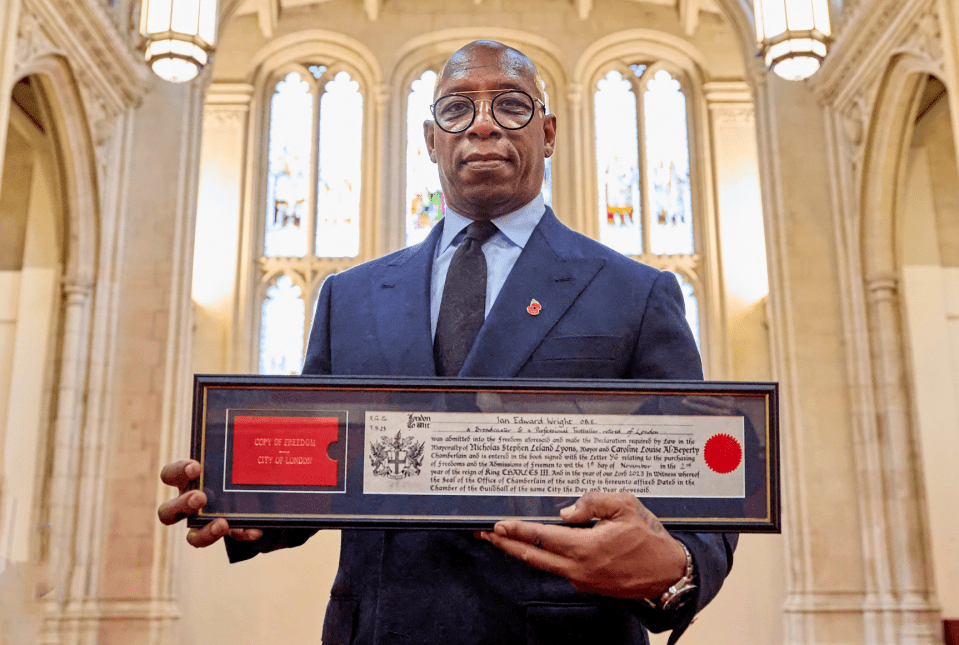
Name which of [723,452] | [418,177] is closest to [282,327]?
[418,177]

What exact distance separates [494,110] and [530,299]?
30cm

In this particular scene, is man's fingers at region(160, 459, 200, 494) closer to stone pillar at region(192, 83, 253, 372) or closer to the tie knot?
the tie knot

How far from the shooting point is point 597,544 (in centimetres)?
117

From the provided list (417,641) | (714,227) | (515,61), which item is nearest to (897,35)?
(714,227)

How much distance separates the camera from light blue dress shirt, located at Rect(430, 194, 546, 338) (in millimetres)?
1597

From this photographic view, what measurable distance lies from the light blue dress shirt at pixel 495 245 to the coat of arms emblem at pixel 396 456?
29 cm

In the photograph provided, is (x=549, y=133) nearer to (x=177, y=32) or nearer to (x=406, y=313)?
(x=406, y=313)

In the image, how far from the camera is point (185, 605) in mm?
11531

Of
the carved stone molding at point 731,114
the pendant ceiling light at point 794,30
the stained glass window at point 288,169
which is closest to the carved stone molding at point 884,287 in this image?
the pendant ceiling light at point 794,30

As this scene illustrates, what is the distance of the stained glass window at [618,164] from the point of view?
44.2ft

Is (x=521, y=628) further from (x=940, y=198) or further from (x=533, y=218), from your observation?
(x=940, y=198)

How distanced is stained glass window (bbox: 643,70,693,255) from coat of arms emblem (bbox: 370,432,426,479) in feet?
40.2

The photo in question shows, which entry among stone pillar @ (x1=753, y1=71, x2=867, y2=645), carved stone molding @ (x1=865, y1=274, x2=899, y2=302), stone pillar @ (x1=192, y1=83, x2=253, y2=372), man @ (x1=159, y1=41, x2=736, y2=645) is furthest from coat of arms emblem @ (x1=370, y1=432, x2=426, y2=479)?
stone pillar @ (x1=192, y1=83, x2=253, y2=372)

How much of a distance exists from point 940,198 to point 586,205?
4.74m
